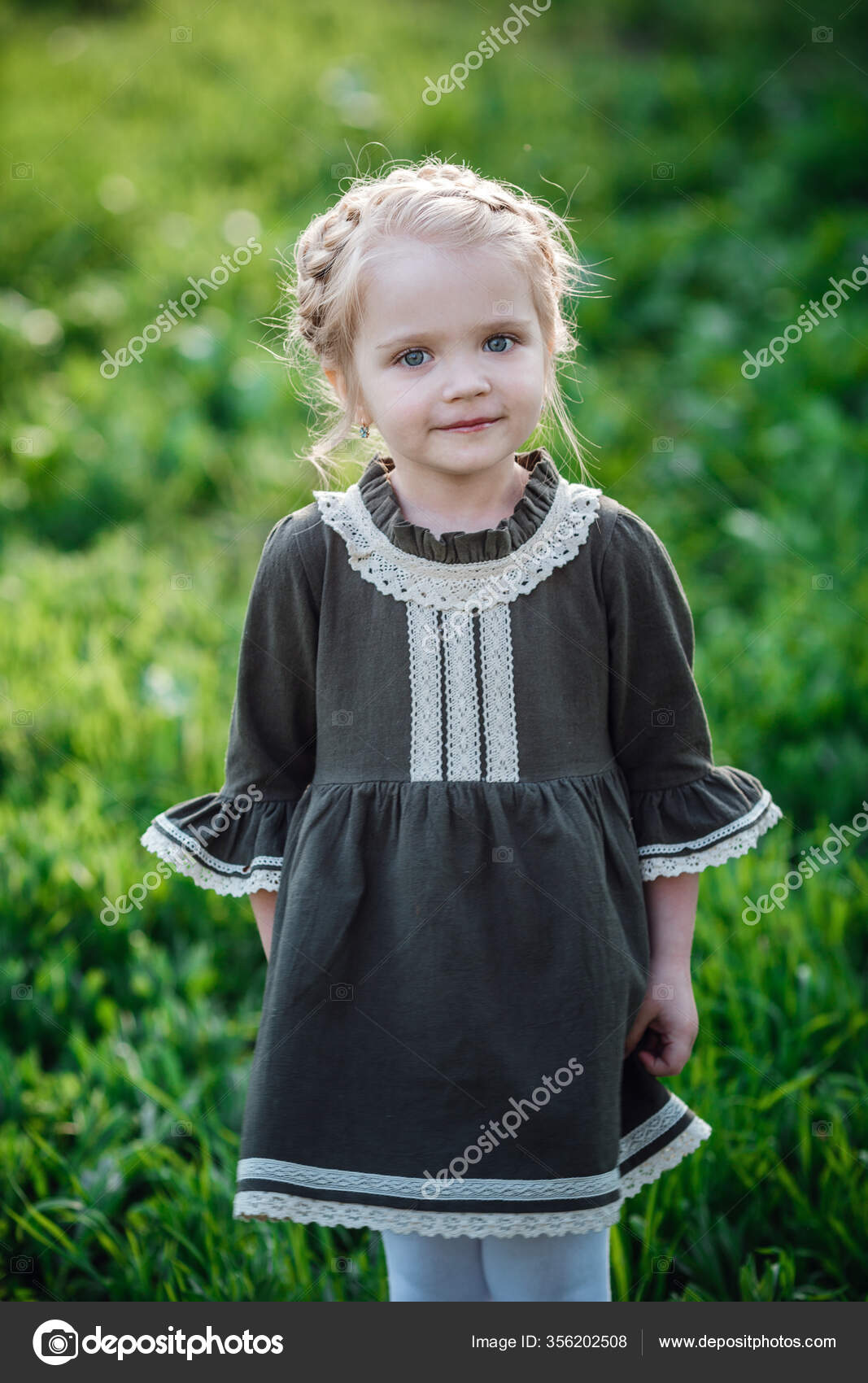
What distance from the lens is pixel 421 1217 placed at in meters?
1.37

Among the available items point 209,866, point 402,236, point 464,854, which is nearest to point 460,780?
point 464,854

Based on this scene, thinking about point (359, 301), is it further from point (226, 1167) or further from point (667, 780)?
point (226, 1167)

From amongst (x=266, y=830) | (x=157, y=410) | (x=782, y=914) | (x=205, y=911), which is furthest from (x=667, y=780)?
(x=157, y=410)

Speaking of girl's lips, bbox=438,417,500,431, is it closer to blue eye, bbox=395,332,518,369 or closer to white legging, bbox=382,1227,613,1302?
blue eye, bbox=395,332,518,369

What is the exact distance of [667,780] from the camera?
149cm

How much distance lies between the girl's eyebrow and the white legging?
1054 millimetres

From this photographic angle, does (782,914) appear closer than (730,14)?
Yes

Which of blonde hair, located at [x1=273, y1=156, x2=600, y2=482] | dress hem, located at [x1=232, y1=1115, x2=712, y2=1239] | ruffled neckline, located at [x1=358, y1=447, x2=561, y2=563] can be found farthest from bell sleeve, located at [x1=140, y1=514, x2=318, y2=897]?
dress hem, located at [x1=232, y1=1115, x2=712, y2=1239]

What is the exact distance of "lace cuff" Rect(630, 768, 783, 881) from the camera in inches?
57.5

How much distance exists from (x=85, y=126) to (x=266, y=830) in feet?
19.8

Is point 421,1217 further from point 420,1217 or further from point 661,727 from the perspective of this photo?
point 661,727

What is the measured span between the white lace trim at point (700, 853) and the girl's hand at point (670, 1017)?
0.13 m

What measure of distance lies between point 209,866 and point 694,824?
0.61 m

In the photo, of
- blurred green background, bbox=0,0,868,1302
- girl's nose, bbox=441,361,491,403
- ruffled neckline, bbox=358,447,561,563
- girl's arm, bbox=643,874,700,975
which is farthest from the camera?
blurred green background, bbox=0,0,868,1302
